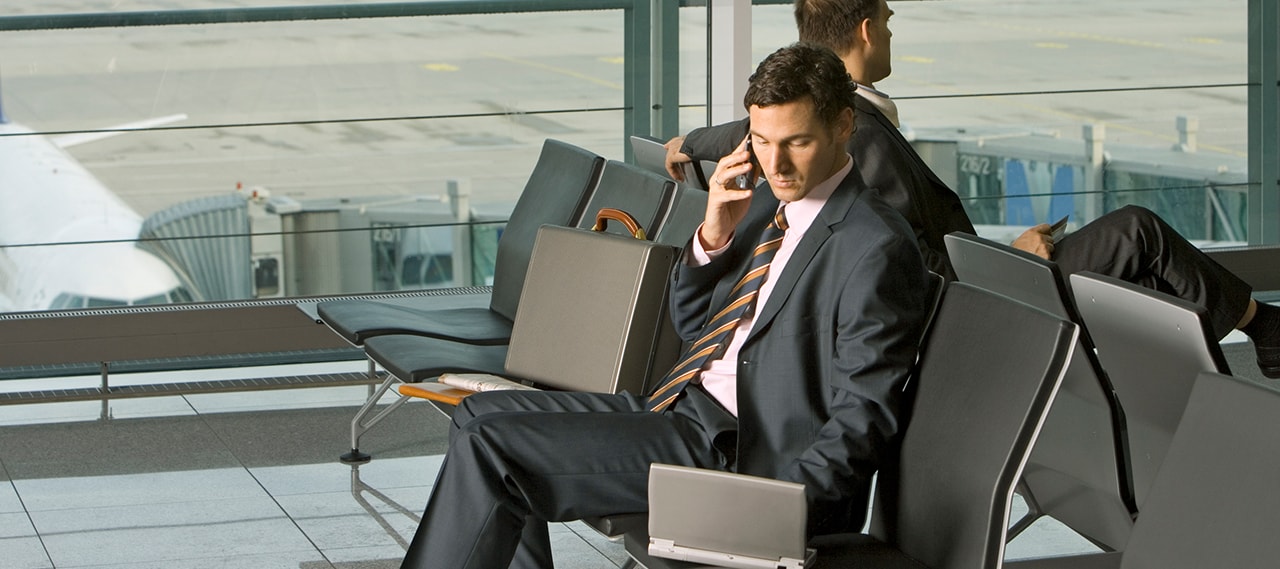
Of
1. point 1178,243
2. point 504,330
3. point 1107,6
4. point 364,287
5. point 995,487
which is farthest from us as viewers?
point 1107,6

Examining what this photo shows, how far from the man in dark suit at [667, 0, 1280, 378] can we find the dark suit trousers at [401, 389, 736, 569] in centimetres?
67

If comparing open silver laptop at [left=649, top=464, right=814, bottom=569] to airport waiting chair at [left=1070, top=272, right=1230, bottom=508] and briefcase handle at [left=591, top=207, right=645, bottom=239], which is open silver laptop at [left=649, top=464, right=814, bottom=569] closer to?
airport waiting chair at [left=1070, top=272, right=1230, bottom=508]

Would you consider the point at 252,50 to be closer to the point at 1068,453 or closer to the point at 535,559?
the point at 535,559

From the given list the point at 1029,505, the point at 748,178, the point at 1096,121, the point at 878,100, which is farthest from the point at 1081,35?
the point at 748,178

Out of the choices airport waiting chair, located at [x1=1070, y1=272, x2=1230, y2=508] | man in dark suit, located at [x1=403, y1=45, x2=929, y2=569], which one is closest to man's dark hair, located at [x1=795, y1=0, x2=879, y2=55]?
man in dark suit, located at [x1=403, y1=45, x2=929, y2=569]

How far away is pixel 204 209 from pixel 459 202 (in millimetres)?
2190

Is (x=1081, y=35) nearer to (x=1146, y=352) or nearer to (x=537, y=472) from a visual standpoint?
(x=1146, y=352)

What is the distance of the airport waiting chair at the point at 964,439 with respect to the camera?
1.81 meters

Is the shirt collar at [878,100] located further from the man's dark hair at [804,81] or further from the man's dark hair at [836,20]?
the man's dark hair at [804,81]

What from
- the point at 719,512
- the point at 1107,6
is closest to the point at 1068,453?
the point at 719,512

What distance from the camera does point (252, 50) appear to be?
5.91m

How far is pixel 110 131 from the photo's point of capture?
5.44 meters

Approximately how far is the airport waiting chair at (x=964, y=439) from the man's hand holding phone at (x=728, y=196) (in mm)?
423

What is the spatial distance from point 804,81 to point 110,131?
3.88 meters
